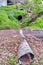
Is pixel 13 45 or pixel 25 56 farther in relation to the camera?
pixel 13 45

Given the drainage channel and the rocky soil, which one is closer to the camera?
the drainage channel

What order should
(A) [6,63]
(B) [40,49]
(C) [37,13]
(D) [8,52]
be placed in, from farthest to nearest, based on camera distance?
(C) [37,13]
(B) [40,49]
(D) [8,52]
(A) [6,63]

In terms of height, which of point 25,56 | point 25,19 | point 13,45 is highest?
point 25,56

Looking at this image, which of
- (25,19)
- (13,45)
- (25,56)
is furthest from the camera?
(25,19)

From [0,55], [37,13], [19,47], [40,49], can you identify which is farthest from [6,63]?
[37,13]

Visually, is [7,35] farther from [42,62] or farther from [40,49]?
[42,62]

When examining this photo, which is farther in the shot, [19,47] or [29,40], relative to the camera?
[29,40]

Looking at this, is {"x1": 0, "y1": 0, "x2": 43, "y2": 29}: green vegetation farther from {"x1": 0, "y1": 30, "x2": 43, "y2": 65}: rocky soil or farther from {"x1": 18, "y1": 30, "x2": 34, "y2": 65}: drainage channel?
{"x1": 18, "y1": 30, "x2": 34, "y2": 65}: drainage channel

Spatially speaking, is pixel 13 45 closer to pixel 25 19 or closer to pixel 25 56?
pixel 25 56

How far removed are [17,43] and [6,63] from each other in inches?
59.0

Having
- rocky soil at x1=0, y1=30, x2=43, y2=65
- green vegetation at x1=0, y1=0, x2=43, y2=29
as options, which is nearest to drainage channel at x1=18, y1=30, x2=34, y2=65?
rocky soil at x1=0, y1=30, x2=43, y2=65

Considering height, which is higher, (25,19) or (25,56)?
(25,56)

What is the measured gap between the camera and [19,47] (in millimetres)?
8211

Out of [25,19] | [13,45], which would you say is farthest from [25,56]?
[25,19]
